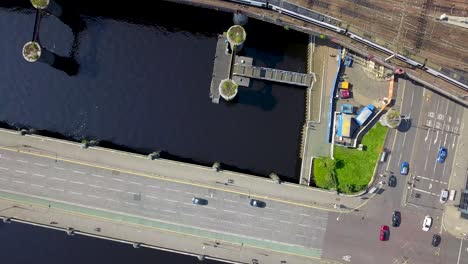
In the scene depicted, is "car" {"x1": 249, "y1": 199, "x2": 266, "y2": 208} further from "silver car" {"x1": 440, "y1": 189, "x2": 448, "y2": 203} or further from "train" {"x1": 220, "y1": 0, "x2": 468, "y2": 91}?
"train" {"x1": 220, "y1": 0, "x2": 468, "y2": 91}

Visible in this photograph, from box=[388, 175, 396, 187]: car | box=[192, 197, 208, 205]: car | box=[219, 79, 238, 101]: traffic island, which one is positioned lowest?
box=[192, 197, 208, 205]: car

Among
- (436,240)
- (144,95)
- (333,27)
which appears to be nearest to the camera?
(333,27)

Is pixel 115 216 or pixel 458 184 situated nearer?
pixel 115 216

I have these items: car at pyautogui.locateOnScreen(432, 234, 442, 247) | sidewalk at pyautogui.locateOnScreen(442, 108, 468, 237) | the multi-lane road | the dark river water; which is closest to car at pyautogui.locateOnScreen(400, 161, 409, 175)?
sidewalk at pyautogui.locateOnScreen(442, 108, 468, 237)

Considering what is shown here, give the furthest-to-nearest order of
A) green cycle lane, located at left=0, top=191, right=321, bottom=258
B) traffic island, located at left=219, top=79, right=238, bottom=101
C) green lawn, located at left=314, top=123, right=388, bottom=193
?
green lawn, located at left=314, top=123, right=388, bottom=193 → green cycle lane, located at left=0, top=191, right=321, bottom=258 → traffic island, located at left=219, top=79, right=238, bottom=101

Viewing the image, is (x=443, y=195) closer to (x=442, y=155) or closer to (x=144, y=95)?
(x=442, y=155)

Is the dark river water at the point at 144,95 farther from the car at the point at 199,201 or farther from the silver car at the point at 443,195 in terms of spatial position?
the silver car at the point at 443,195

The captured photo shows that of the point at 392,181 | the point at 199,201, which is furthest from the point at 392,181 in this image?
the point at 199,201
